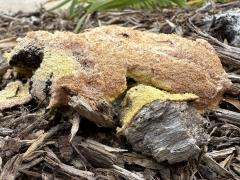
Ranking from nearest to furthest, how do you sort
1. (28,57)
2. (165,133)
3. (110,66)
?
1. (165,133)
2. (110,66)
3. (28,57)

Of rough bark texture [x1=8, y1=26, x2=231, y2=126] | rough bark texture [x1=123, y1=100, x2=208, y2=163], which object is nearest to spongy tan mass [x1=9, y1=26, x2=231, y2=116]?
rough bark texture [x1=8, y1=26, x2=231, y2=126]

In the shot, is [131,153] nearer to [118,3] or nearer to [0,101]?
[0,101]

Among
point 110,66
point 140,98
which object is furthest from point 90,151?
point 110,66

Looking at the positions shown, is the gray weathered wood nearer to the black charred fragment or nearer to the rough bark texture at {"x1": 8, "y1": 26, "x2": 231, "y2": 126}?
the rough bark texture at {"x1": 8, "y1": 26, "x2": 231, "y2": 126}

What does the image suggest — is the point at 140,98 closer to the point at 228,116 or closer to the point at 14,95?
the point at 228,116

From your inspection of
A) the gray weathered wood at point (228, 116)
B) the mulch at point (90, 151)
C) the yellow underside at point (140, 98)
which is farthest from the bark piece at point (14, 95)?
the gray weathered wood at point (228, 116)

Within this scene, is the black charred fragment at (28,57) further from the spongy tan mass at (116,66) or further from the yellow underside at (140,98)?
the yellow underside at (140,98)
